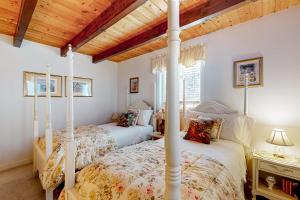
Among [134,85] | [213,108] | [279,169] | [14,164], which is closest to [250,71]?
[213,108]

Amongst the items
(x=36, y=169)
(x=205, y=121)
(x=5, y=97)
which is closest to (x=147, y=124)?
(x=205, y=121)

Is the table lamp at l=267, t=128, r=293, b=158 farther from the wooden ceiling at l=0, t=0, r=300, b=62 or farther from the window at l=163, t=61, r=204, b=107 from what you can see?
the wooden ceiling at l=0, t=0, r=300, b=62

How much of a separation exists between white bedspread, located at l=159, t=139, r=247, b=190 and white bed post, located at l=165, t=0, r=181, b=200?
0.95 m

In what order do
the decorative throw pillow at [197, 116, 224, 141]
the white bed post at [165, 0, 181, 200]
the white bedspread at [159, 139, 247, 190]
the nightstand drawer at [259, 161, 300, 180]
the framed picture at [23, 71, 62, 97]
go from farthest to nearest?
the framed picture at [23, 71, 62, 97]
the decorative throw pillow at [197, 116, 224, 141]
the nightstand drawer at [259, 161, 300, 180]
the white bedspread at [159, 139, 247, 190]
the white bed post at [165, 0, 181, 200]

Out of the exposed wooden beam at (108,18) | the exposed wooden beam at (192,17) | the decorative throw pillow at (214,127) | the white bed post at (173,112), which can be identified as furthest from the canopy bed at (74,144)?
the exposed wooden beam at (192,17)

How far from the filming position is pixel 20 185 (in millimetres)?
2268

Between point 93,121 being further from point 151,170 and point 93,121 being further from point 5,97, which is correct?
point 151,170

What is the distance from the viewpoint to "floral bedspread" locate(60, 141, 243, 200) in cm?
103

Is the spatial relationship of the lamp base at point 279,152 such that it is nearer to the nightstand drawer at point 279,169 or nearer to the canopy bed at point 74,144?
the nightstand drawer at point 279,169

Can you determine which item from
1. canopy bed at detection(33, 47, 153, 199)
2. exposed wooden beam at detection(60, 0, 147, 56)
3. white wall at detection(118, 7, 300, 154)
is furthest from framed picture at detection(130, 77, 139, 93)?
white wall at detection(118, 7, 300, 154)

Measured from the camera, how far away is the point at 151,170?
125 cm

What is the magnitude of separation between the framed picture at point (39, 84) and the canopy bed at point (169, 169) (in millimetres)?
2253

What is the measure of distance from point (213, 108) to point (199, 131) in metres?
0.66

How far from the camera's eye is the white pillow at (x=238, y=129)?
2.14 m
